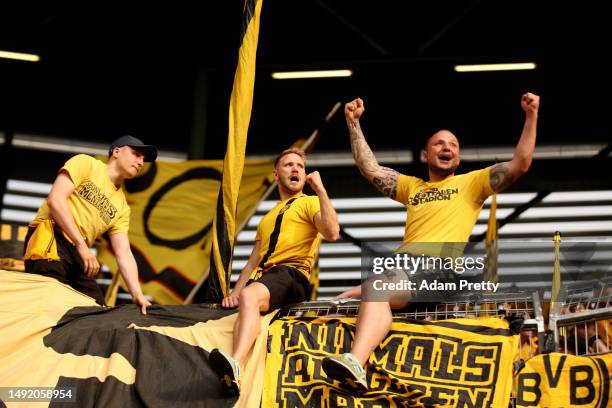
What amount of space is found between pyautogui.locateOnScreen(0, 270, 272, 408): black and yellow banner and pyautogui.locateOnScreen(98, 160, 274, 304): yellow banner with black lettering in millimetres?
4426

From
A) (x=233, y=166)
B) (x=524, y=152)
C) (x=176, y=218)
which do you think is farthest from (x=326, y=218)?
(x=176, y=218)

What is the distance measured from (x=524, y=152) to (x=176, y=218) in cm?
622

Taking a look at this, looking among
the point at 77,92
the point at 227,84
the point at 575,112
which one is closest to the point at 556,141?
the point at 575,112

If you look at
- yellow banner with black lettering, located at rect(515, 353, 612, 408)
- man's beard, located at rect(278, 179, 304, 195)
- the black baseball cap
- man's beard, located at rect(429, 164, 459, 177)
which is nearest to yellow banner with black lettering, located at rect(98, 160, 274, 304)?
the black baseball cap

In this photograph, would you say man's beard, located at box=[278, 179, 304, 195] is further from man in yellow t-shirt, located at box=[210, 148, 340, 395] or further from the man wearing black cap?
the man wearing black cap

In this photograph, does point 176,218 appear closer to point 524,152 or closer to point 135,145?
point 135,145

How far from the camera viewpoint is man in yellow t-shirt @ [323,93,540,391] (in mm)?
5098

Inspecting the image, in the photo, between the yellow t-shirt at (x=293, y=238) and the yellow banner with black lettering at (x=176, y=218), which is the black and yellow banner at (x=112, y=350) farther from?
the yellow banner with black lettering at (x=176, y=218)

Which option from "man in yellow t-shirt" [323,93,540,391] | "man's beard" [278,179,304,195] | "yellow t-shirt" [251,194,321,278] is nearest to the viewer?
"man in yellow t-shirt" [323,93,540,391]

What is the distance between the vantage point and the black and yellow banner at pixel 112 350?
527 centimetres

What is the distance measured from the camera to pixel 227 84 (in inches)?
548

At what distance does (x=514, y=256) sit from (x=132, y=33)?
868 cm

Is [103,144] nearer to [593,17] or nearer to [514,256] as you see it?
[593,17]

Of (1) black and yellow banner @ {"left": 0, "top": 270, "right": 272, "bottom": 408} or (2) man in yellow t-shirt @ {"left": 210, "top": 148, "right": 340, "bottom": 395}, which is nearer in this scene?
(1) black and yellow banner @ {"left": 0, "top": 270, "right": 272, "bottom": 408}
